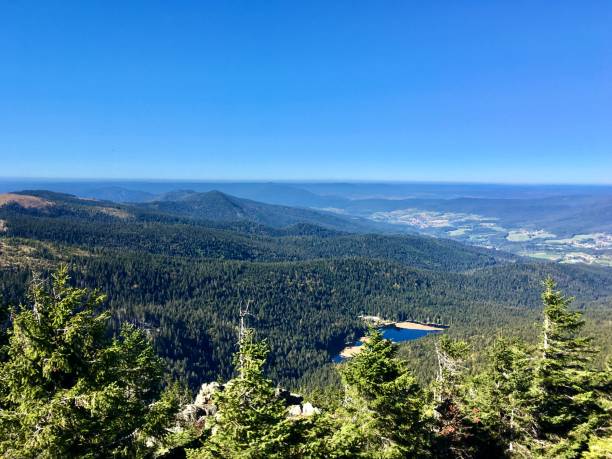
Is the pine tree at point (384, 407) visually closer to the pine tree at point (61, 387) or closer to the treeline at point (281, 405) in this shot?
the treeline at point (281, 405)

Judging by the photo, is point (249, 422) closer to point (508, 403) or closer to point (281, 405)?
point (281, 405)

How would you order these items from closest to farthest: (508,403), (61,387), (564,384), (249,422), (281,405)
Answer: (61,387), (249,422), (281,405), (564,384), (508,403)

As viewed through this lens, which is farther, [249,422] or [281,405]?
[281,405]

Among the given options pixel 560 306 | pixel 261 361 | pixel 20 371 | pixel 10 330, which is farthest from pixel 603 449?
pixel 10 330

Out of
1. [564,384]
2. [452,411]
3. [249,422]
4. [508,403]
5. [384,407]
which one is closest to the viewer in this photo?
[249,422]

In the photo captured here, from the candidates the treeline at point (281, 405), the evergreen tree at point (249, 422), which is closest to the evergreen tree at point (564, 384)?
the treeline at point (281, 405)

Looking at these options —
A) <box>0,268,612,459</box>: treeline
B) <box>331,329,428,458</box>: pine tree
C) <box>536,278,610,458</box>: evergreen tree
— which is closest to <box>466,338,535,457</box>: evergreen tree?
<box>0,268,612,459</box>: treeline

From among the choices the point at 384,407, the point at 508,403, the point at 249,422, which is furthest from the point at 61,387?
the point at 508,403

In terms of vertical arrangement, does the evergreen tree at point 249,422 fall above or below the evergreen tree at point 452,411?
above
